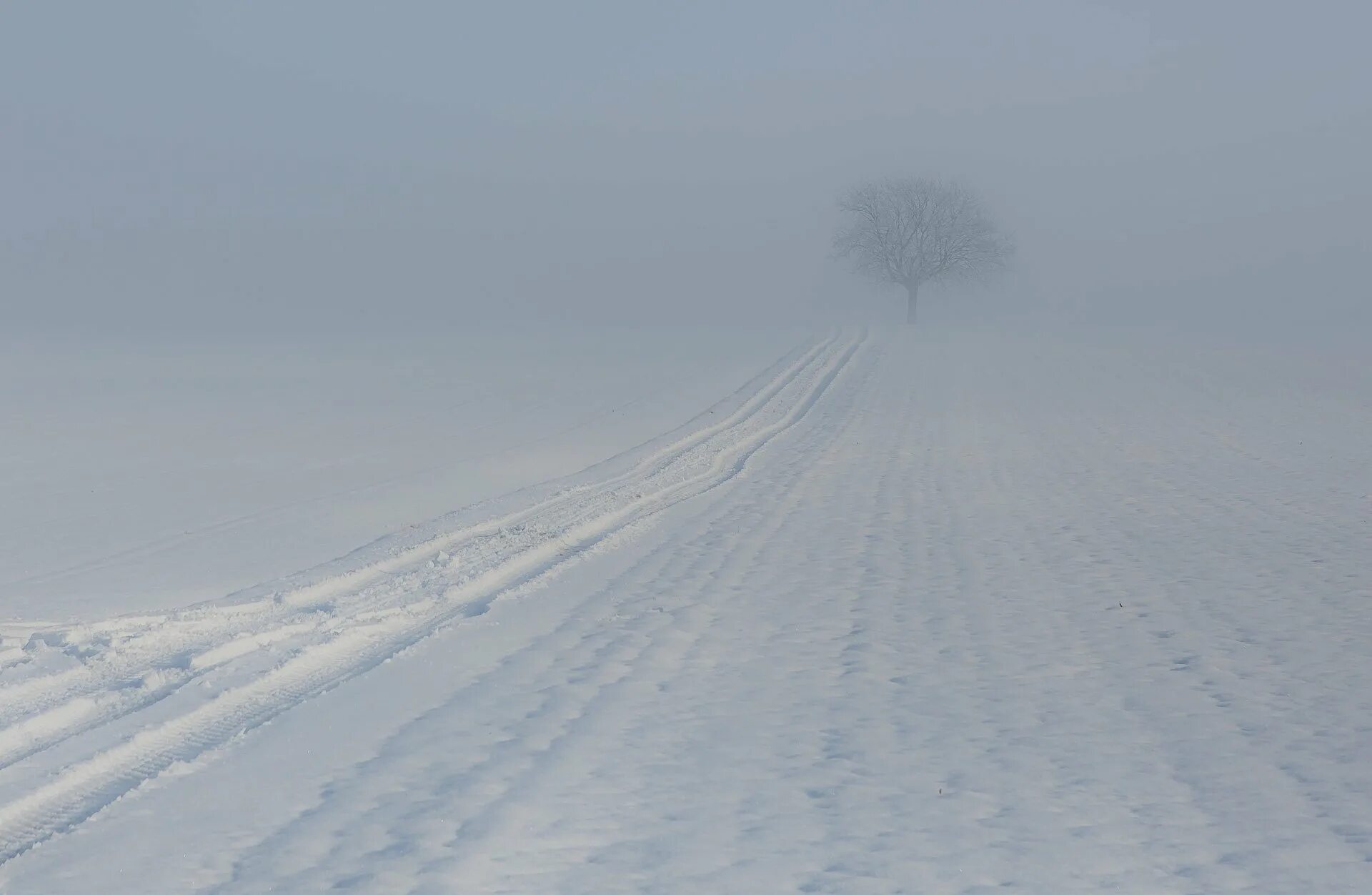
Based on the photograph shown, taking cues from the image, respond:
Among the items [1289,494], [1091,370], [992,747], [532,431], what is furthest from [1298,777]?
[1091,370]

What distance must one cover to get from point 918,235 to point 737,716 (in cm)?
6549

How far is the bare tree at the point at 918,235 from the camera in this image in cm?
6825

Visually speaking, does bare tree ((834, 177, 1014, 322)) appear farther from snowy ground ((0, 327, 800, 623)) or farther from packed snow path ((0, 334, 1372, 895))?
packed snow path ((0, 334, 1372, 895))

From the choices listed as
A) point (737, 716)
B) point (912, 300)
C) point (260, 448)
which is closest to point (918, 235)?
point (912, 300)

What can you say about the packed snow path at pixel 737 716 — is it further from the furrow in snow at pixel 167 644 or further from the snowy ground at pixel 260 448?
the snowy ground at pixel 260 448

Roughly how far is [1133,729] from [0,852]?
14.3 feet

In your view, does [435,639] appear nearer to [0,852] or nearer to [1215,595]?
[0,852]

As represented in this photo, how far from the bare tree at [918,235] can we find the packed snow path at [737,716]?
192ft

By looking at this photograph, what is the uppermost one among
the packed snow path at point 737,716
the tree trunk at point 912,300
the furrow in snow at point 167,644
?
the tree trunk at point 912,300

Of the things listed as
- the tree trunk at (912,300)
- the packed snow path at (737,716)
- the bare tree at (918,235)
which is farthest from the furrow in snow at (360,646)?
the bare tree at (918,235)

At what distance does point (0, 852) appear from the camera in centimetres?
425

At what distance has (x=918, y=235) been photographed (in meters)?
68.9

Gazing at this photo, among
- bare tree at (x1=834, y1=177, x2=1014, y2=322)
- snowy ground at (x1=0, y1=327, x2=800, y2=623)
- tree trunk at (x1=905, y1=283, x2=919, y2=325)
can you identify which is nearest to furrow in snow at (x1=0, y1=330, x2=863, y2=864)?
snowy ground at (x1=0, y1=327, x2=800, y2=623)

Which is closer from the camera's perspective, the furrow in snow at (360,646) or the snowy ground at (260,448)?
the furrow in snow at (360,646)
